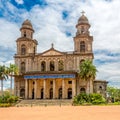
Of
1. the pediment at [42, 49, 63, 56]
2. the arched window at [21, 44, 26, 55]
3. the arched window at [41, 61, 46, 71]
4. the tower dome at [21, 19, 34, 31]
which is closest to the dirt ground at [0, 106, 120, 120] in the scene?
the pediment at [42, 49, 63, 56]

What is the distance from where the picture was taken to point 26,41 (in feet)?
229

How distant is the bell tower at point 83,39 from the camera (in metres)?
66.9

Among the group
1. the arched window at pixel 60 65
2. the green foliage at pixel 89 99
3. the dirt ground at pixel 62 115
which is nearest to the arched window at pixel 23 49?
the arched window at pixel 60 65

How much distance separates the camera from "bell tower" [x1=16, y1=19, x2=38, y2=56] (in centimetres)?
6969

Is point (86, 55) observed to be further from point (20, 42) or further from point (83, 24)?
point (20, 42)

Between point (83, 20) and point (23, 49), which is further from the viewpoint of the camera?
point (23, 49)

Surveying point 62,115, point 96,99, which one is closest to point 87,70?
point 96,99

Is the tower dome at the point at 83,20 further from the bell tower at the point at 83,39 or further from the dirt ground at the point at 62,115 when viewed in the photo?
the dirt ground at the point at 62,115

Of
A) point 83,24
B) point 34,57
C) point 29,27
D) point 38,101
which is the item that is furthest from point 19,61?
point 83,24

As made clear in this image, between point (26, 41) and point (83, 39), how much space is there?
49.1ft

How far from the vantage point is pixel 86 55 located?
6575 centimetres

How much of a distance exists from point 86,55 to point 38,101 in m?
16.8

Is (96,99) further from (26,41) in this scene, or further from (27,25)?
(27,25)

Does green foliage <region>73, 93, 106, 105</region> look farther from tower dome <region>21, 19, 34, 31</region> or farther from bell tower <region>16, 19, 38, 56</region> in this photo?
tower dome <region>21, 19, 34, 31</region>
